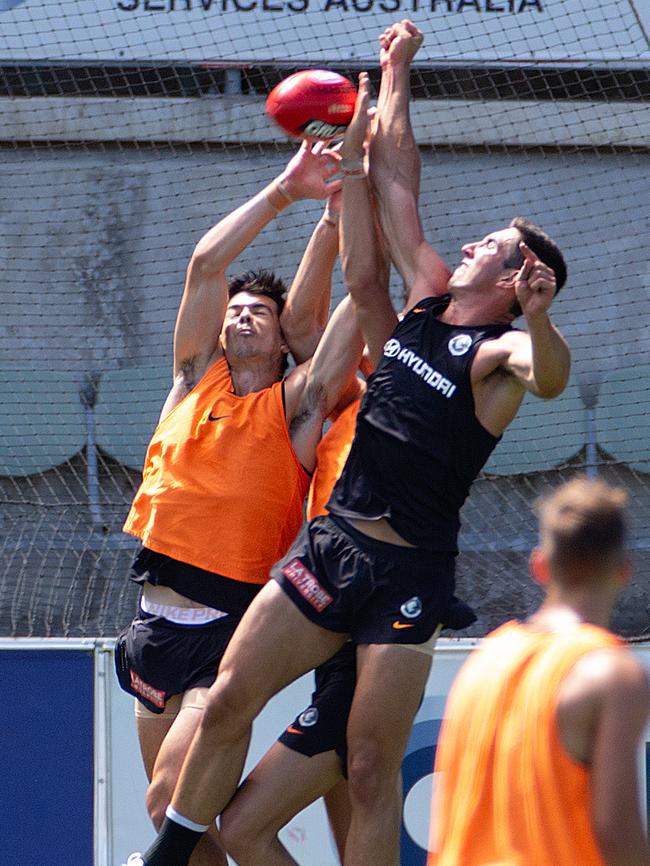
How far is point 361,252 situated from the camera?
11.8ft

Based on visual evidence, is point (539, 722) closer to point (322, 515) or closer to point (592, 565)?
point (592, 565)

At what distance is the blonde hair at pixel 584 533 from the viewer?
1966 millimetres

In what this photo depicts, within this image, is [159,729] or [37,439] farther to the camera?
[37,439]

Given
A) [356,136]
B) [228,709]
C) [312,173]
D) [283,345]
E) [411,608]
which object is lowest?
[228,709]

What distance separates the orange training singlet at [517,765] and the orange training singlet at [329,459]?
1578mm

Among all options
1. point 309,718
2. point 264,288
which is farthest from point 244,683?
point 264,288

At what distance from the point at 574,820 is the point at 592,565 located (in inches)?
14.6

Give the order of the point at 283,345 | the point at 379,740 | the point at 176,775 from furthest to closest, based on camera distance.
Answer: the point at 283,345, the point at 176,775, the point at 379,740

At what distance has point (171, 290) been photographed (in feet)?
25.5

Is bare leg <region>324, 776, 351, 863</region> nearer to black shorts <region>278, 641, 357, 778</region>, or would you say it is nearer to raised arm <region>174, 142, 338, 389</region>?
black shorts <region>278, 641, 357, 778</region>

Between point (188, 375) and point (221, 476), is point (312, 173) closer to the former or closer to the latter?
point (188, 375)

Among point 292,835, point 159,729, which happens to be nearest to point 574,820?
point 159,729

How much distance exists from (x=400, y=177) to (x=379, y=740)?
1.51 meters

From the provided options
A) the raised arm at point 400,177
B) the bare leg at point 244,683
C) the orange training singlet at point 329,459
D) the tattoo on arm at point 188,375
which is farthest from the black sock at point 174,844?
the raised arm at point 400,177
